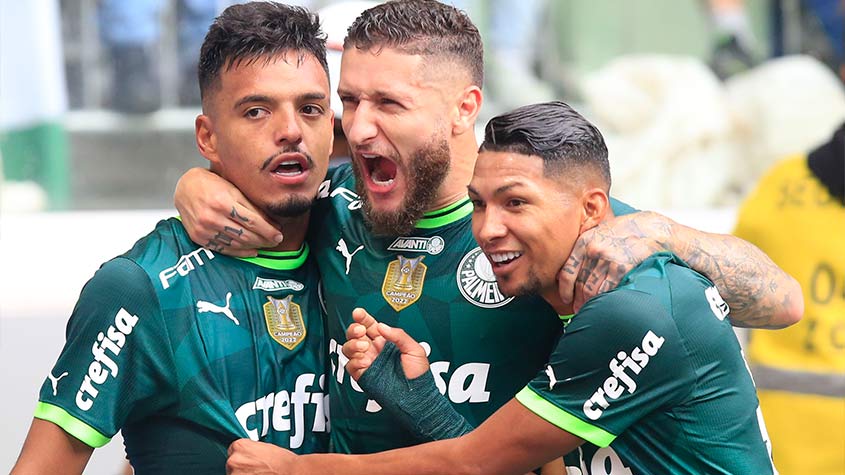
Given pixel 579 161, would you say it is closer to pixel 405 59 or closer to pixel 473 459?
pixel 405 59

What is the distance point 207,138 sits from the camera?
2998 millimetres

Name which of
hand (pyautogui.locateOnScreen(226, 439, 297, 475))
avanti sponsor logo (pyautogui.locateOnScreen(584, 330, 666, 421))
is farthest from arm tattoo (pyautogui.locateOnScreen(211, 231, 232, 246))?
avanti sponsor logo (pyautogui.locateOnScreen(584, 330, 666, 421))

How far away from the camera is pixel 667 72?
621cm

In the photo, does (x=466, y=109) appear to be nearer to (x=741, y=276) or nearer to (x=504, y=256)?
(x=504, y=256)

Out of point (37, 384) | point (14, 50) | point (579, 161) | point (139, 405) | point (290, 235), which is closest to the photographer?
point (579, 161)

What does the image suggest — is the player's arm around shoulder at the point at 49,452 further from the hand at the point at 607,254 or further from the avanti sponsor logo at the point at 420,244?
the hand at the point at 607,254

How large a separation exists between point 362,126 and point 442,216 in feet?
0.96

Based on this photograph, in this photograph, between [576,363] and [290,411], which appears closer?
[576,363]

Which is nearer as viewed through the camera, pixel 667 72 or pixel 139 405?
pixel 139 405

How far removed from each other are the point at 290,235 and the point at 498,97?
321 centimetres

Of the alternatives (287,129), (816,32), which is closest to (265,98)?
(287,129)

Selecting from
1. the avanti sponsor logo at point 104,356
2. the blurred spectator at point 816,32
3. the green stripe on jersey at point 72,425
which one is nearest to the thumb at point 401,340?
the avanti sponsor logo at point 104,356

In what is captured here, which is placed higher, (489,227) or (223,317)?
(489,227)

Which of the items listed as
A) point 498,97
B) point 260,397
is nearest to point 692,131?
point 498,97
